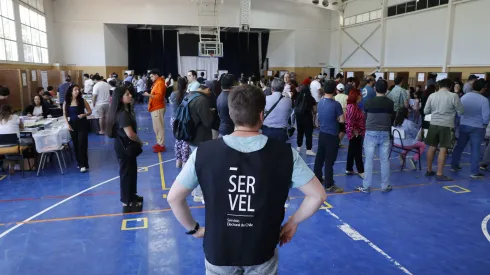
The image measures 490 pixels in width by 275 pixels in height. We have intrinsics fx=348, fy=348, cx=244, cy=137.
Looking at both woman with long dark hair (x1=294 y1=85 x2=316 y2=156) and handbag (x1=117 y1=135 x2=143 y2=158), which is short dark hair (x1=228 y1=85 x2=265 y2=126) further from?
woman with long dark hair (x1=294 y1=85 x2=316 y2=156)

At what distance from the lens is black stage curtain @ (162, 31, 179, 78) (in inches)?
898

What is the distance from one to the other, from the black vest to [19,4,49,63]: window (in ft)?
48.3

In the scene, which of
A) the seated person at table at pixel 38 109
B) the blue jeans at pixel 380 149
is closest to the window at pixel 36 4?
the seated person at table at pixel 38 109

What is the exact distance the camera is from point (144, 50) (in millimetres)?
22328

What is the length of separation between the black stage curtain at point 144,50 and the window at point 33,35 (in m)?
5.92

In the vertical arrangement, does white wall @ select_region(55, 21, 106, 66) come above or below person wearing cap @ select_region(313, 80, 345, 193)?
above

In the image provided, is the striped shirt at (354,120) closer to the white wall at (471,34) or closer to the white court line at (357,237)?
the white court line at (357,237)

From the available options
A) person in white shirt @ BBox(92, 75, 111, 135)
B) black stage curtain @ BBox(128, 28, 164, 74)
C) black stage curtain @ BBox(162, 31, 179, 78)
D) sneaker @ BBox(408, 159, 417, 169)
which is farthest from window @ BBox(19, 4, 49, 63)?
sneaker @ BBox(408, 159, 417, 169)

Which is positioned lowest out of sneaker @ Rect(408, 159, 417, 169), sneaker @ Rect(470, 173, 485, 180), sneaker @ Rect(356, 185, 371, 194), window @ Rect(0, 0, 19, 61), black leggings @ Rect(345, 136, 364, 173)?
sneaker @ Rect(356, 185, 371, 194)

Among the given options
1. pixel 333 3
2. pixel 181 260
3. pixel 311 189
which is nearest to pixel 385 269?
pixel 181 260

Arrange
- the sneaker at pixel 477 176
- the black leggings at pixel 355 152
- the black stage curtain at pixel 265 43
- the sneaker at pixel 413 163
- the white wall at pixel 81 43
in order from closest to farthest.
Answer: the black leggings at pixel 355 152 < the sneaker at pixel 477 176 < the sneaker at pixel 413 163 < the white wall at pixel 81 43 < the black stage curtain at pixel 265 43

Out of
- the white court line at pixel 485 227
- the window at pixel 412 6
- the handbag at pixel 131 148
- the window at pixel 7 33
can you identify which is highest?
the window at pixel 412 6

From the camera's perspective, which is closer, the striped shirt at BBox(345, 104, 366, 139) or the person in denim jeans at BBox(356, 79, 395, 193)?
the person in denim jeans at BBox(356, 79, 395, 193)

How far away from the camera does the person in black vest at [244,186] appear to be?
1427mm
